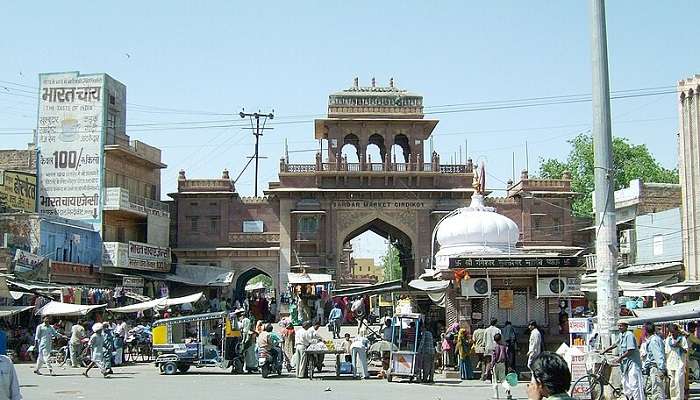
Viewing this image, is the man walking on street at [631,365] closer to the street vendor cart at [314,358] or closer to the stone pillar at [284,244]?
the street vendor cart at [314,358]

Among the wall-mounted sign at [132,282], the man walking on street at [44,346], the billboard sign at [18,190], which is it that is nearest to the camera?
the man walking on street at [44,346]

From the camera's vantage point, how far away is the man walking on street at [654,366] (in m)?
14.0

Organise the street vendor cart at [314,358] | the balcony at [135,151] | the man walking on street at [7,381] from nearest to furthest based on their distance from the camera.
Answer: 1. the man walking on street at [7,381]
2. the street vendor cart at [314,358]
3. the balcony at [135,151]

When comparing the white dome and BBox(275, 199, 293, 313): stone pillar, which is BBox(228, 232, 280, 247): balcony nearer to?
BBox(275, 199, 293, 313): stone pillar

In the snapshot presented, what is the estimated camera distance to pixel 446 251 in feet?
80.0

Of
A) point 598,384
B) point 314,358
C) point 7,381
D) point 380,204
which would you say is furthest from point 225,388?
point 380,204

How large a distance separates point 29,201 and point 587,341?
27777 mm

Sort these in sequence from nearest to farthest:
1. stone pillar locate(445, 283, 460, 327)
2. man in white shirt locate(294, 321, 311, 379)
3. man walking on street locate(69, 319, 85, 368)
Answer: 1. man in white shirt locate(294, 321, 311, 379)
2. stone pillar locate(445, 283, 460, 327)
3. man walking on street locate(69, 319, 85, 368)

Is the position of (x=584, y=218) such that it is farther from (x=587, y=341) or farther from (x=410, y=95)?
(x=587, y=341)

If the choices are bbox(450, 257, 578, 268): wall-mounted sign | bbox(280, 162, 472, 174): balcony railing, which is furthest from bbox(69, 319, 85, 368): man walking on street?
bbox(280, 162, 472, 174): balcony railing

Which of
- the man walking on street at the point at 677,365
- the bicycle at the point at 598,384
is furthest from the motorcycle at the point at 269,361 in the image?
the man walking on street at the point at 677,365

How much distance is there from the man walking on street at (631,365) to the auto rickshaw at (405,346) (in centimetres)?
640

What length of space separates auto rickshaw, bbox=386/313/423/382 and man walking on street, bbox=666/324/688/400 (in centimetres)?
593

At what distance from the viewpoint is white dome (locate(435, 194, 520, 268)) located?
2367cm
